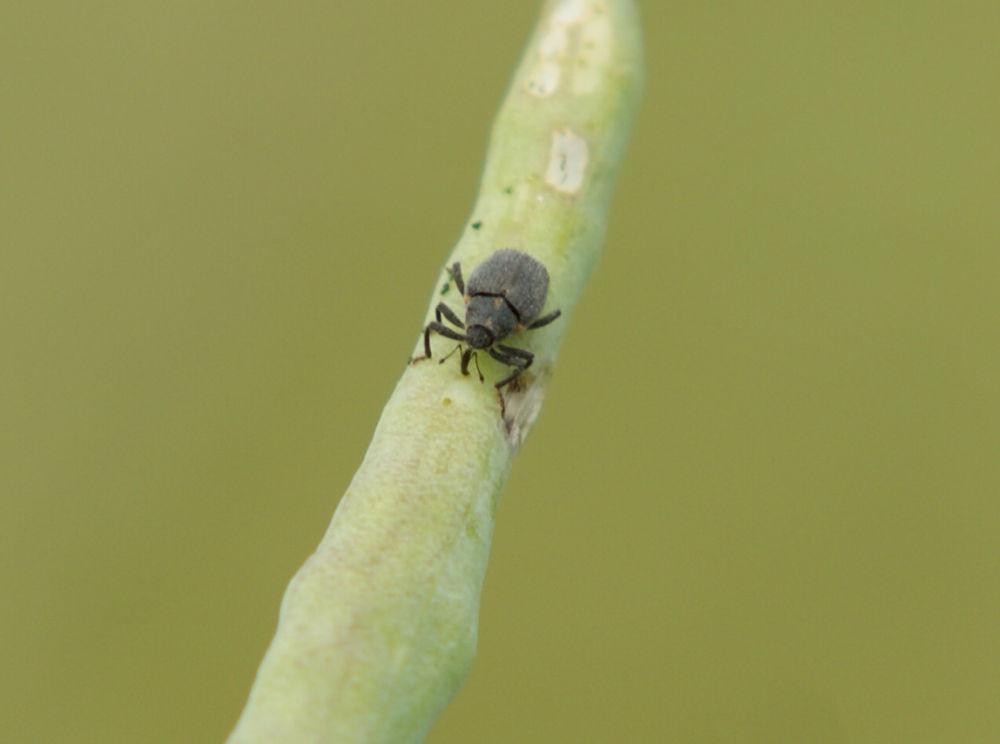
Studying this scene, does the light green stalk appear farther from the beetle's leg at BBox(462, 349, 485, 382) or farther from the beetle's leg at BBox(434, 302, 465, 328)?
the beetle's leg at BBox(434, 302, 465, 328)

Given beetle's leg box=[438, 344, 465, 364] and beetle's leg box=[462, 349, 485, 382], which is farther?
beetle's leg box=[438, 344, 465, 364]

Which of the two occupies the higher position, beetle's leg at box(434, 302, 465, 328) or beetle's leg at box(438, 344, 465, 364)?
beetle's leg at box(434, 302, 465, 328)

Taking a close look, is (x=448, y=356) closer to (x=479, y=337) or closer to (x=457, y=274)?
(x=479, y=337)

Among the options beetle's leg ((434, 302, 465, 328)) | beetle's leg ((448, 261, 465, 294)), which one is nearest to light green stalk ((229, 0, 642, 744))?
beetle's leg ((448, 261, 465, 294))

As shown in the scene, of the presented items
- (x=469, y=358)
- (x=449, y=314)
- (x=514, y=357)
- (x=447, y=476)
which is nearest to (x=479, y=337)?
(x=514, y=357)

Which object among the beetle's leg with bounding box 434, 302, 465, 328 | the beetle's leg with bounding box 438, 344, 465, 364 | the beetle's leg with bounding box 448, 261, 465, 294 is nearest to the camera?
the beetle's leg with bounding box 438, 344, 465, 364

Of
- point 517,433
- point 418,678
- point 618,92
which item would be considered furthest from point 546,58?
point 418,678

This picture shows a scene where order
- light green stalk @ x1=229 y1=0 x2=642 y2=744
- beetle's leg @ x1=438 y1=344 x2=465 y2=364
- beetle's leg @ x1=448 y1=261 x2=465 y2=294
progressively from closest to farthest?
light green stalk @ x1=229 y1=0 x2=642 y2=744 < beetle's leg @ x1=438 y1=344 x2=465 y2=364 < beetle's leg @ x1=448 y1=261 x2=465 y2=294
